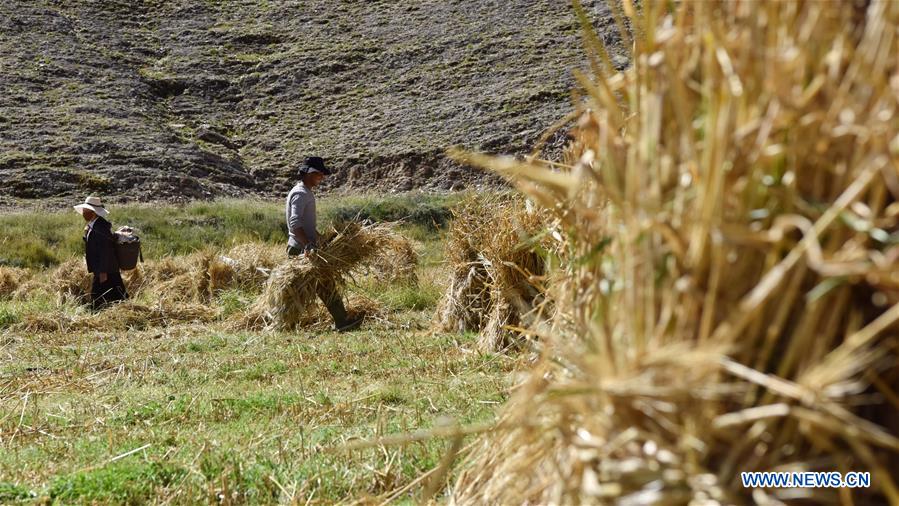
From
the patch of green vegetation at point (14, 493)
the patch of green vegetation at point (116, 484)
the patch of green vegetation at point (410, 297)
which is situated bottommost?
the patch of green vegetation at point (410, 297)

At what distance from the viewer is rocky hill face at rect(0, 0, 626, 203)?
2852cm

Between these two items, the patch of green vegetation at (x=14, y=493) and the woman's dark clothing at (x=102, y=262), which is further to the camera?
the woman's dark clothing at (x=102, y=262)

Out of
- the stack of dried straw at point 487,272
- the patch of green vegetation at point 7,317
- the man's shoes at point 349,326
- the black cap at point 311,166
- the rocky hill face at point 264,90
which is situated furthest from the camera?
the rocky hill face at point 264,90

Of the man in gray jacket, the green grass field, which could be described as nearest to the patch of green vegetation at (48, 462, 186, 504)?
the green grass field

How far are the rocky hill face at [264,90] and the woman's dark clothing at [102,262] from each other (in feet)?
47.2

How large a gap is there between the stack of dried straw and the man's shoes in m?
1.23

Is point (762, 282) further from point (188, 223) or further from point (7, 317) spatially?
point (188, 223)

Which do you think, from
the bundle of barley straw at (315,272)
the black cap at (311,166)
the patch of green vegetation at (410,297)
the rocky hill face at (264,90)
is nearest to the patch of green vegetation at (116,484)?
the black cap at (311,166)

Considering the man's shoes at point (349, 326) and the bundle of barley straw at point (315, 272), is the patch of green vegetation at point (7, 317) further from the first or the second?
the man's shoes at point (349, 326)

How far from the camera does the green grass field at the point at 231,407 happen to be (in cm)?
373

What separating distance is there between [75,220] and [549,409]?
20927mm

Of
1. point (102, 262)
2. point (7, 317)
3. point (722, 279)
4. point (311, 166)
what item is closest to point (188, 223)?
point (102, 262)

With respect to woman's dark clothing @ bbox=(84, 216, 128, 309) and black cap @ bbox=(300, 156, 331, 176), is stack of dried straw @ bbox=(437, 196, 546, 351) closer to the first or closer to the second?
black cap @ bbox=(300, 156, 331, 176)

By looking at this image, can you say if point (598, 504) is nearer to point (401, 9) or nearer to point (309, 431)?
point (309, 431)
